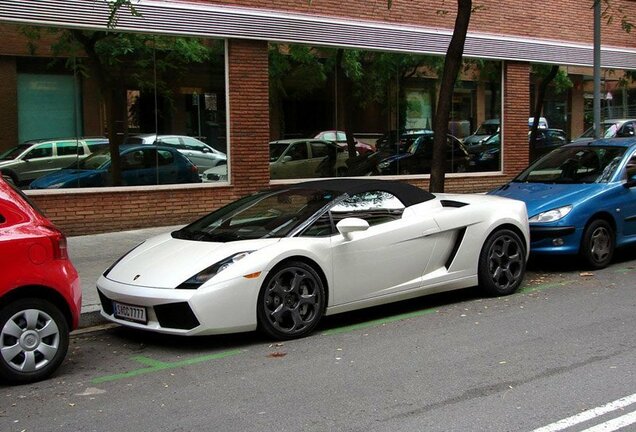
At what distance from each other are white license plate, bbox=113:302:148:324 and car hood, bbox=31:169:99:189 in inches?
239

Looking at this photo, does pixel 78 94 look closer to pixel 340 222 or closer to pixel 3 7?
pixel 3 7

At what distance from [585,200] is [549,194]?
0.49 meters

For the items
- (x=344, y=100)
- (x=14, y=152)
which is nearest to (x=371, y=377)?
(x=14, y=152)

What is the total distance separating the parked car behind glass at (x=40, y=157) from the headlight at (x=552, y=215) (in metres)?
7.36

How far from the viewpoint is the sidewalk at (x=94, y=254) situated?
722 centimetres

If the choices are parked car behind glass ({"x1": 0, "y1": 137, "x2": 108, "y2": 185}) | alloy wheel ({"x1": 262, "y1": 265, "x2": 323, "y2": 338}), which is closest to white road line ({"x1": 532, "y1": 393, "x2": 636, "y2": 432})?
alloy wheel ({"x1": 262, "y1": 265, "x2": 323, "y2": 338})

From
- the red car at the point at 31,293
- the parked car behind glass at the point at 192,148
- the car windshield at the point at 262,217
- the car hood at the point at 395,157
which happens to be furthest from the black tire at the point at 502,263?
the car hood at the point at 395,157

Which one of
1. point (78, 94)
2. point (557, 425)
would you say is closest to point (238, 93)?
point (78, 94)

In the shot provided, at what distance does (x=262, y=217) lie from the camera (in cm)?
678

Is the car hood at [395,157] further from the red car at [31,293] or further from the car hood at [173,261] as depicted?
the red car at [31,293]

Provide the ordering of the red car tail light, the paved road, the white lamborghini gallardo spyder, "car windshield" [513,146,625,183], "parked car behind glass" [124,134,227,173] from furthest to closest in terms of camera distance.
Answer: "parked car behind glass" [124,134,227,173]
"car windshield" [513,146,625,183]
the white lamborghini gallardo spyder
the red car tail light
the paved road

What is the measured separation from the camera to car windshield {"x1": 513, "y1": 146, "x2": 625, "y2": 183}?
31.2 feet

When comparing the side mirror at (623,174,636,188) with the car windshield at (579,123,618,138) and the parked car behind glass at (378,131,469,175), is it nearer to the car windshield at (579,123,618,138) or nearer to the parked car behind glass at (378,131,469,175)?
the parked car behind glass at (378,131,469,175)

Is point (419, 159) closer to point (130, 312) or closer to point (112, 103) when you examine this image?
point (112, 103)
